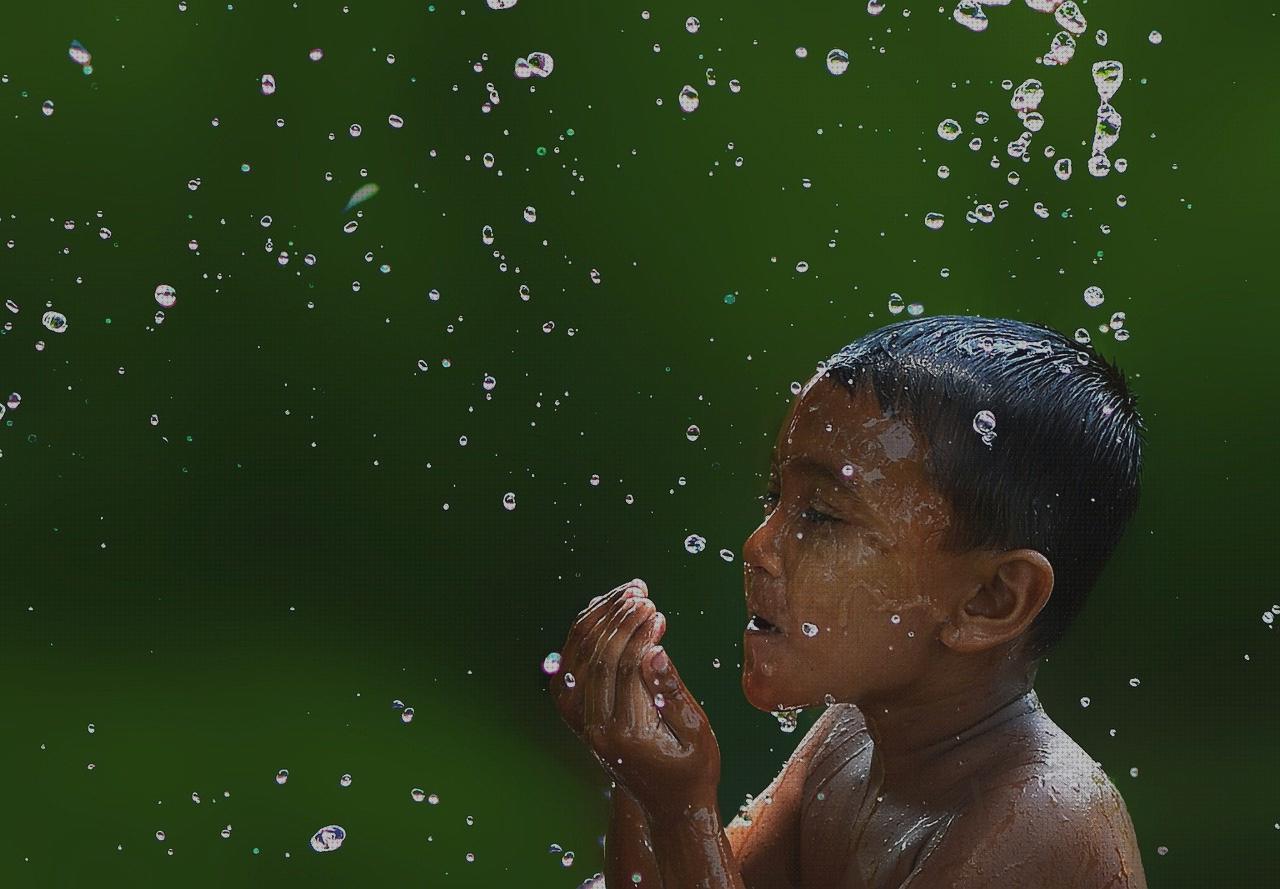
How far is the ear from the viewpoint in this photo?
3.87 ft

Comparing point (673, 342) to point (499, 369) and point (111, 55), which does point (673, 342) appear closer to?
point (499, 369)

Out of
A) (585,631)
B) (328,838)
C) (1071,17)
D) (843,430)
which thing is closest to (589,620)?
(585,631)

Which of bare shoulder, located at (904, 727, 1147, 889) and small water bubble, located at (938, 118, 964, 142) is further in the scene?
small water bubble, located at (938, 118, 964, 142)

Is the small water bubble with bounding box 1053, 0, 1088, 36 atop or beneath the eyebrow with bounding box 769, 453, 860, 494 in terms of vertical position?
atop

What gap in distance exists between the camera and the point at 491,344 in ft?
7.79

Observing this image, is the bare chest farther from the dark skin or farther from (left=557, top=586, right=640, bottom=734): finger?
(left=557, top=586, right=640, bottom=734): finger

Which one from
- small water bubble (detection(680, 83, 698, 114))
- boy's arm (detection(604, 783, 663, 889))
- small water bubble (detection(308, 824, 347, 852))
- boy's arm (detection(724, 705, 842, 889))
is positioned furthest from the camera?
small water bubble (detection(680, 83, 698, 114))

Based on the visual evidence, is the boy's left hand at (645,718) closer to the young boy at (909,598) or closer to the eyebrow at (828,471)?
the young boy at (909,598)

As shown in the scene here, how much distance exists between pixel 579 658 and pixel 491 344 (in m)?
1.26

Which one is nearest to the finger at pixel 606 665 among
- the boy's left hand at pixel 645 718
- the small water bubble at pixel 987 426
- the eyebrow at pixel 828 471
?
the boy's left hand at pixel 645 718

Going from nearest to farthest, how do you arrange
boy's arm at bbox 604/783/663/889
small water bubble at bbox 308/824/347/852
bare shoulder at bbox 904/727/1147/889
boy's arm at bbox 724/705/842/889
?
bare shoulder at bbox 904/727/1147/889
boy's arm at bbox 604/783/663/889
boy's arm at bbox 724/705/842/889
small water bubble at bbox 308/824/347/852

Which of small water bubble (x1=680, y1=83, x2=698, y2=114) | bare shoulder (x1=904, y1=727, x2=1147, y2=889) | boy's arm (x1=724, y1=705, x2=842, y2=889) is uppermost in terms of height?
small water bubble (x1=680, y1=83, x2=698, y2=114)

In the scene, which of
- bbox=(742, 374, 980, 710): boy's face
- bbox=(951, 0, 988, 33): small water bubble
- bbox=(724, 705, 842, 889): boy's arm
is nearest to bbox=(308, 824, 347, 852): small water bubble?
bbox=(724, 705, 842, 889): boy's arm

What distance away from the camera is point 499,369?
238 cm
